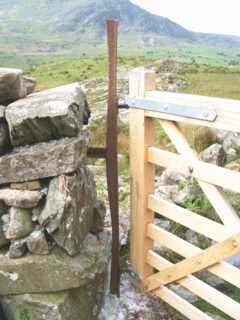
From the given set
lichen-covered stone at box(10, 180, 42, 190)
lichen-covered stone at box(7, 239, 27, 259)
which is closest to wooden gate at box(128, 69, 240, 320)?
lichen-covered stone at box(10, 180, 42, 190)

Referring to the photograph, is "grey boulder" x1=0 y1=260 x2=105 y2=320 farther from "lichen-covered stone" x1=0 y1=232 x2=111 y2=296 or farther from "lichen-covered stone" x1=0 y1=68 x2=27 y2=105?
"lichen-covered stone" x1=0 y1=68 x2=27 y2=105

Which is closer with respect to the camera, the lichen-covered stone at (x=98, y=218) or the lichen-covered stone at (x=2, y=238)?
the lichen-covered stone at (x=2, y=238)

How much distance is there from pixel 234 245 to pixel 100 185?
413 centimetres

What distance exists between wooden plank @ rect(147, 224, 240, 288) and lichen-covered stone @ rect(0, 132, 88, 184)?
151 centimetres

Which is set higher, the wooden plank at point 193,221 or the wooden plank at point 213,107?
the wooden plank at point 213,107

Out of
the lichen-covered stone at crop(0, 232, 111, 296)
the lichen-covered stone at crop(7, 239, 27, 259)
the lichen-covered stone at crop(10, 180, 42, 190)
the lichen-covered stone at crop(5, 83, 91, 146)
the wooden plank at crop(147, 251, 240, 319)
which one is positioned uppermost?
the lichen-covered stone at crop(5, 83, 91, 146)

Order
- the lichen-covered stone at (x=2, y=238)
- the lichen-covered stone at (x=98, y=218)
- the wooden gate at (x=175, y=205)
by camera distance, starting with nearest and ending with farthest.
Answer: the wooden gate at (x=175, y=205)
the lichen-covered stone at (x=2, y=238)
the lichen-covered stone at (x=98, y=218)

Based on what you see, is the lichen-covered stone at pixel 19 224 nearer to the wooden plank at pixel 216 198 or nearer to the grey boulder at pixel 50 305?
the grey boulder at pixel 50 305

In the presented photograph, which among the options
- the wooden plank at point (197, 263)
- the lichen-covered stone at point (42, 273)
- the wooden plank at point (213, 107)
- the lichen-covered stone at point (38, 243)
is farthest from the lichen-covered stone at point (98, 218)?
the wooden plank at point (213, 107)

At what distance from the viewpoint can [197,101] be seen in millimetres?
3992

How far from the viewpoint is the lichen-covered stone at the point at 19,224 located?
4145mm

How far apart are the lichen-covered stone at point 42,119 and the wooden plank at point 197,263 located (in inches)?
69.0

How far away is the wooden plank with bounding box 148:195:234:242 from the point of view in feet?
13.6

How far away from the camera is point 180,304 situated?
16.9ft
